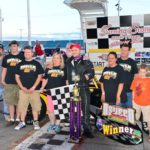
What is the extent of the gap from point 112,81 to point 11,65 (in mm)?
1944

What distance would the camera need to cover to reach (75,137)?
480cm

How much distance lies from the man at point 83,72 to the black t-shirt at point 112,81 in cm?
28

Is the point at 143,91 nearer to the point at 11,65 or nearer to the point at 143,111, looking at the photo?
the point at 143,111

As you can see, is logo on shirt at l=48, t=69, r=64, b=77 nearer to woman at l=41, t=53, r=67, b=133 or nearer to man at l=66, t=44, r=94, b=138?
woman at l=41, t=53, r=67, b=133

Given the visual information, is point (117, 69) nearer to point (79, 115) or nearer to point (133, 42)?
point (79, 115)

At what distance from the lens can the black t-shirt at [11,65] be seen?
573 centimetres

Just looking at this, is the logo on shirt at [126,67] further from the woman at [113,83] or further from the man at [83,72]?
the man at [83,72]

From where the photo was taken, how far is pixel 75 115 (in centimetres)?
472

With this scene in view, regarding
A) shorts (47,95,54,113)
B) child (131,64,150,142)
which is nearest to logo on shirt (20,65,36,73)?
shorts (47,95,54,113)

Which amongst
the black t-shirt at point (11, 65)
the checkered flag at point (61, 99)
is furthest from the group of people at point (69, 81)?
the checkered flag at point (61, 99)

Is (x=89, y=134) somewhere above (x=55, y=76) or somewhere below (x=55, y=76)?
below

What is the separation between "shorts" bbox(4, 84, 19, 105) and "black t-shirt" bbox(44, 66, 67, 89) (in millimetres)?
871

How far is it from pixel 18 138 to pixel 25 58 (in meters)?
1.41

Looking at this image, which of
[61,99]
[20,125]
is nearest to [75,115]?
[61,99]
